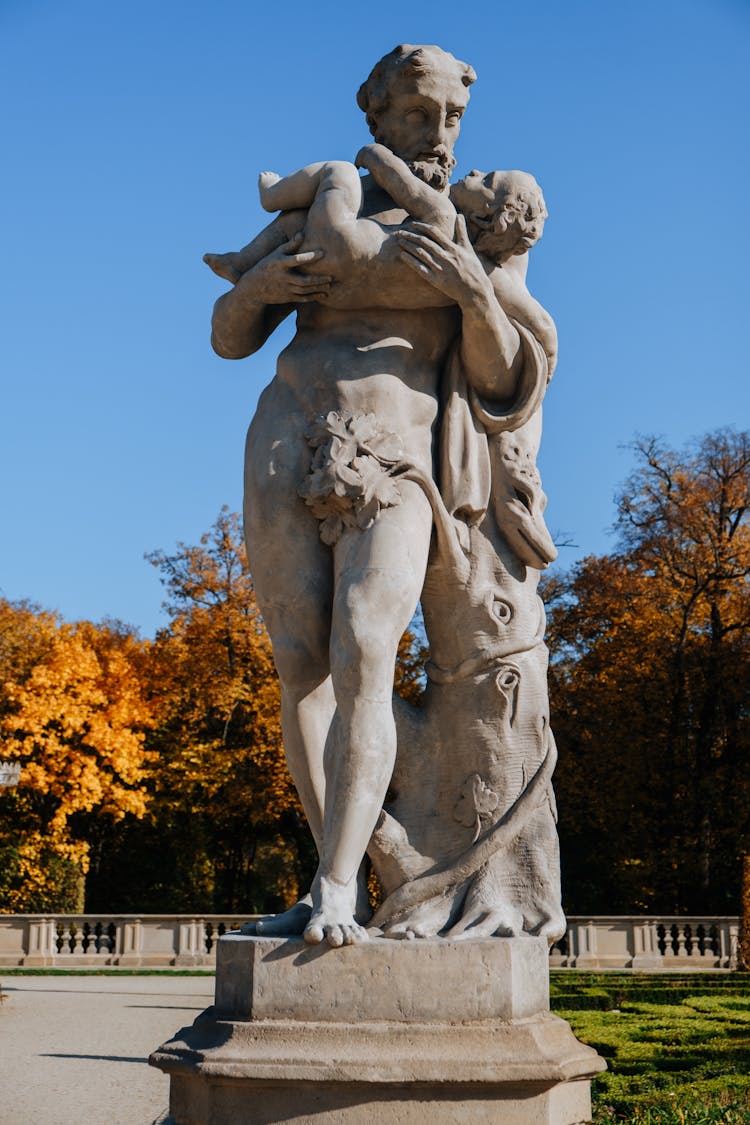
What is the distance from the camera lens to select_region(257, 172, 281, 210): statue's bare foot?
177 inches

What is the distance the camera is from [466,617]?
4.45 meters

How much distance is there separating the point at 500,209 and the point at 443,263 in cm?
35

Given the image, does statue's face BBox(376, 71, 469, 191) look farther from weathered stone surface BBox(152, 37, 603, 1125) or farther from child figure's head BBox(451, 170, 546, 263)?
child figure's head BBox(451, 170, 546, 263)

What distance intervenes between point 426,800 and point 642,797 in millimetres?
23477

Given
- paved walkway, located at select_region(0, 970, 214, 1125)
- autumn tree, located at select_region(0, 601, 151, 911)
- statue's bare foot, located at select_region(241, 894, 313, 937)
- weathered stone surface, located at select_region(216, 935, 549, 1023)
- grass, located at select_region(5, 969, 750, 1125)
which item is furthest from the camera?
autumn tree, located at select_region(0, 601, 151, 911)

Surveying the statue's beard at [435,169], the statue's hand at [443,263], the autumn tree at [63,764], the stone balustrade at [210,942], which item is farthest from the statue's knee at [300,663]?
the autumn tree at [63,764]

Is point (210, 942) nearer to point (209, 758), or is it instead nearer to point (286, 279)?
point (209, 758)

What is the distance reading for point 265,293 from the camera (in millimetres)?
4430

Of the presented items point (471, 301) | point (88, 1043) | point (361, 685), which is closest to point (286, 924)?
point (361, 685)

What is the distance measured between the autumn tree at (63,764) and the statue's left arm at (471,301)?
2381 centimetres

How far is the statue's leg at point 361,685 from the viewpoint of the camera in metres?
3.86

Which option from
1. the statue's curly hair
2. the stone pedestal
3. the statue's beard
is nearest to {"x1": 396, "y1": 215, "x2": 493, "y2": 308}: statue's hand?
the statue's beard

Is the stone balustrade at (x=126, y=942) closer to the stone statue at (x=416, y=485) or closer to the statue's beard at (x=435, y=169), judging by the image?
the stone statue at (x=416, y=485)

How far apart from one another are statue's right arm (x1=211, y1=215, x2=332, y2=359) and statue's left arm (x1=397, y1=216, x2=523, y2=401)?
0.33 metres
